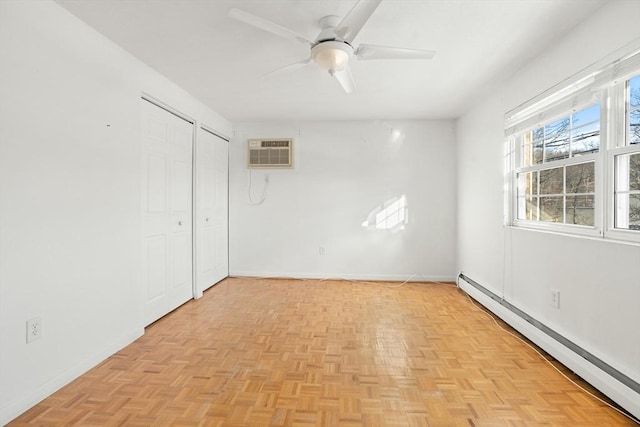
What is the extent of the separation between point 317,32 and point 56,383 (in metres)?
2.86

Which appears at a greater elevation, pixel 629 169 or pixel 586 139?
pixel 586 139

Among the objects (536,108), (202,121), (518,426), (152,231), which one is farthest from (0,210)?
(536,108)

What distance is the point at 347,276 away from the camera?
15.2 ft

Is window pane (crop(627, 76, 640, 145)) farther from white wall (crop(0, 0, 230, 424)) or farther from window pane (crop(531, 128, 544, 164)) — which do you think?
white wall (crop(0, 0, 230, 424))

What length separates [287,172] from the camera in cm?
470

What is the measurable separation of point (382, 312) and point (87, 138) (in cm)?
298

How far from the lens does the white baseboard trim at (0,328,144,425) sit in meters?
1.62

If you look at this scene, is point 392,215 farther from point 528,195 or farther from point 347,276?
point 528,195

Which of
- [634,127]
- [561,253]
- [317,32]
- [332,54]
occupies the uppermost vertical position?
[317,32]

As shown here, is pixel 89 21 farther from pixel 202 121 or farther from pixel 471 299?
pixel 471 299

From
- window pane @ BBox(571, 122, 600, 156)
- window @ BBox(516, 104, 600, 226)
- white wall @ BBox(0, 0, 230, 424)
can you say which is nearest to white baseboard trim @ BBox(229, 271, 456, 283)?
window @ BBox(516, 104, 600, 226)

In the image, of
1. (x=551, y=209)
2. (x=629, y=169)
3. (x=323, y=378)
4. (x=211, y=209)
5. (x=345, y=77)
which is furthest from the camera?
(x=211, y=209)

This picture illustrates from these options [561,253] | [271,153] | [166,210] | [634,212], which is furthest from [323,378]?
[271,153]

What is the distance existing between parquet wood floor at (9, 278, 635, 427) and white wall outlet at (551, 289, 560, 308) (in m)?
0.41
